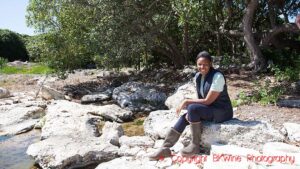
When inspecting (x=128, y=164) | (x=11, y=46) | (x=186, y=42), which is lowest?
(x=128, y=164)

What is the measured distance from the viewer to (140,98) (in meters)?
13.9

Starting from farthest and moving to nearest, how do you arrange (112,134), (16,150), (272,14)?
1. (272,14)
2. (16,150)
3. (112,134)

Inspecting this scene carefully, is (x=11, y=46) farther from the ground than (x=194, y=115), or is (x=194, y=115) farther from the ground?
(x=11, y=46)

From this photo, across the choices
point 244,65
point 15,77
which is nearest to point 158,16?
point 244,65

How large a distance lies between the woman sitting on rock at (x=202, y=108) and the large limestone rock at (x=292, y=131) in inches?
45.6

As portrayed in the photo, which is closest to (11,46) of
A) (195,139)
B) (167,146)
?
(167,146)

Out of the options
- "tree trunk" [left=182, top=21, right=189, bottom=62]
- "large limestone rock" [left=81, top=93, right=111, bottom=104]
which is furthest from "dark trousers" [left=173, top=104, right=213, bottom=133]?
"tree trunk" [left=182, top=21, right=189, bottom=62]

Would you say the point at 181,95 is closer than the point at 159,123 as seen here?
No

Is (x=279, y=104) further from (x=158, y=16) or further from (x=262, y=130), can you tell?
(x=158, y=16)

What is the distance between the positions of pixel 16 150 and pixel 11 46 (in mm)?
32782

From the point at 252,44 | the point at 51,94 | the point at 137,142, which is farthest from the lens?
the point at 51,94

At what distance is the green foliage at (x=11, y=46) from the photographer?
38.8 meters

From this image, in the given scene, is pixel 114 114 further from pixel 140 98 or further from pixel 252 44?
pixel 252 44

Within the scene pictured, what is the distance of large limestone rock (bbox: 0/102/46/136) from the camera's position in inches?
464
